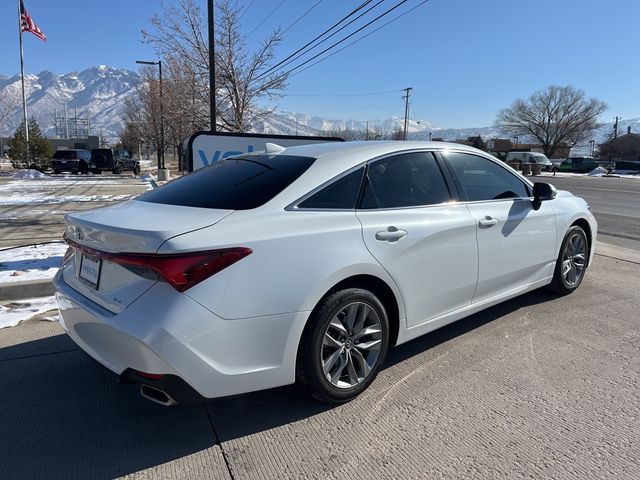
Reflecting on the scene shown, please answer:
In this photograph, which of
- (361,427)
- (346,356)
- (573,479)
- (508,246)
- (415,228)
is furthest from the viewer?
(508,246)

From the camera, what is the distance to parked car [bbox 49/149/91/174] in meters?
34.2

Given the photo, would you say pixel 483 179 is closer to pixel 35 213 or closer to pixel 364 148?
pixel 364 148

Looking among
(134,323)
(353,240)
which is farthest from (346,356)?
(134,323)

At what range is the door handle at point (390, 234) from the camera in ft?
10.3

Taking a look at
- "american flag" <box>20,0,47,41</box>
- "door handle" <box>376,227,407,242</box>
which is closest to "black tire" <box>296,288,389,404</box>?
"door handle" <box>376,227,407,242</box>

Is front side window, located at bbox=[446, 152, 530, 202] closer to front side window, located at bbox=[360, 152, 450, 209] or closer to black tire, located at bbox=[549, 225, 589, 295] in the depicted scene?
front side window, located at bbox=[360, 152, 450, 209]

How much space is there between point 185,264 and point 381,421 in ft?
4.86

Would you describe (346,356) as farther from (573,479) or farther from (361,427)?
(573,479)

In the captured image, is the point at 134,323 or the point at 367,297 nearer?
the point at 134,323

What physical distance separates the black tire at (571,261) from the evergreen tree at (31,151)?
40497 millimetres

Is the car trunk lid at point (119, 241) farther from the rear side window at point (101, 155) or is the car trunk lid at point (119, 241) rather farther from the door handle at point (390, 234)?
the rear side window at point (101, 155)

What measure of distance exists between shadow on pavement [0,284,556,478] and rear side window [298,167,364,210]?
124 cm

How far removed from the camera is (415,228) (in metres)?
3.35

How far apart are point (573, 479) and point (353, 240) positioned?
65.2 inches
